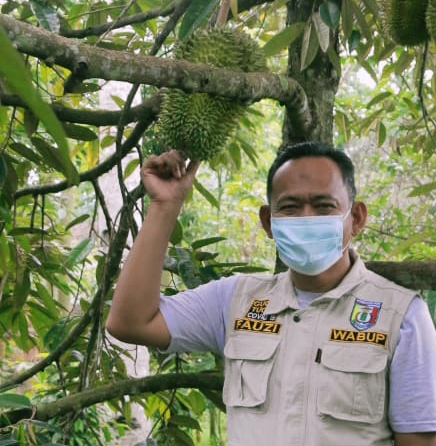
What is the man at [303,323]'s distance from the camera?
1.15m

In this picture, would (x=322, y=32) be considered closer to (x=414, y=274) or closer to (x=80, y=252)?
(x=414, y=274)

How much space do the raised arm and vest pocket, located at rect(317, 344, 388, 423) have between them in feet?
1.13

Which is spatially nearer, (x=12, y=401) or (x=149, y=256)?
(x=12, y=401)

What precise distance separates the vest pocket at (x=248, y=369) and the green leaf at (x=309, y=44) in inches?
23.1

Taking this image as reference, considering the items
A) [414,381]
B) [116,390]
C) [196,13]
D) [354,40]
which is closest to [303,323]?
[414,381]

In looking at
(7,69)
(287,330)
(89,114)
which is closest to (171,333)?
(287,330)

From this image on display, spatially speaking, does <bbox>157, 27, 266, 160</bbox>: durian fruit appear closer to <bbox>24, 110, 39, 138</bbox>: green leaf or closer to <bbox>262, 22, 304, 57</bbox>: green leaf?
<bbox>262, 22, 304, 57</bbox>: green leaf

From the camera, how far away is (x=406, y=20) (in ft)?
4.58

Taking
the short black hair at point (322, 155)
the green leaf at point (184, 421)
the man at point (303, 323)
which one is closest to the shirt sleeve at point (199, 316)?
the man at point (303, 323)

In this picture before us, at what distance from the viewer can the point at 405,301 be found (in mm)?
1209

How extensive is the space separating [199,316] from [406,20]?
728 mm

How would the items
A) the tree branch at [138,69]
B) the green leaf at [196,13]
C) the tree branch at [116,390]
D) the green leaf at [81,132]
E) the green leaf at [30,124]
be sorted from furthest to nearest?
1. the green leaf at [81,132]
2. the green leaf at [30,124]
3. the tree branch at [116,390]
4. the green leaf at [196,13]
5. the tree branch at [138,69]

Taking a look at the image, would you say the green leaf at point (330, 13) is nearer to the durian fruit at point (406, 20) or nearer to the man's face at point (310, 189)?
the durian fruit at point (406, 20)

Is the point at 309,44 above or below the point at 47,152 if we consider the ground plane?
above
